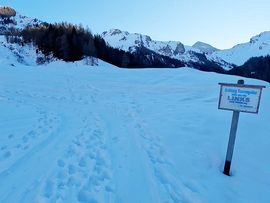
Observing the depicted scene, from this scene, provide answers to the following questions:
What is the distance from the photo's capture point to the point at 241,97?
5.58 m

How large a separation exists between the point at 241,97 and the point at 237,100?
0.33 ft

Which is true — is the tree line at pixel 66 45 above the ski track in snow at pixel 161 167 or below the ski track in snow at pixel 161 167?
above

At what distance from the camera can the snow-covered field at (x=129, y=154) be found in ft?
15.8

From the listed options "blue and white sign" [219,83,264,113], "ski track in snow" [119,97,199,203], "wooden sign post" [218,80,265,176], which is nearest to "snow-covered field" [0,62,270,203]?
"ski track in snow" [119,97,199,203]

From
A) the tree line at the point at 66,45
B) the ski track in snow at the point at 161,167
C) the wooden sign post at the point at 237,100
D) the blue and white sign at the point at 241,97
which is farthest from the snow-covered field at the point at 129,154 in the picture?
the tree line at the point at 66,45

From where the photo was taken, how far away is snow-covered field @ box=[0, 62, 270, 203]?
4.82 meters

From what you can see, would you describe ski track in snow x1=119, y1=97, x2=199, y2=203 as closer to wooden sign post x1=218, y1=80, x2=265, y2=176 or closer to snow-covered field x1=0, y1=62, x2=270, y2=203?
snow-covered field x1=0, y1=62, x2=270, y2=203

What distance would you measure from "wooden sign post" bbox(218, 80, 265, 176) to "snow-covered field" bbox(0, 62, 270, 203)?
0.84 metres

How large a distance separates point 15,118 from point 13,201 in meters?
5.39

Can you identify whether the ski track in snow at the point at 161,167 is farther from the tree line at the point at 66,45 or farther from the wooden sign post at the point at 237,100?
the tree line at the point at 66,45

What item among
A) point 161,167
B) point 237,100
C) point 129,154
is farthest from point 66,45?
point 237,100

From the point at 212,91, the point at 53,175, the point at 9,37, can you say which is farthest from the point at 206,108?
the point at 9,37

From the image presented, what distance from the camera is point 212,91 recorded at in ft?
51.7

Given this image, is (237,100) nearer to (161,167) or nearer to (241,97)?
(241,97)
